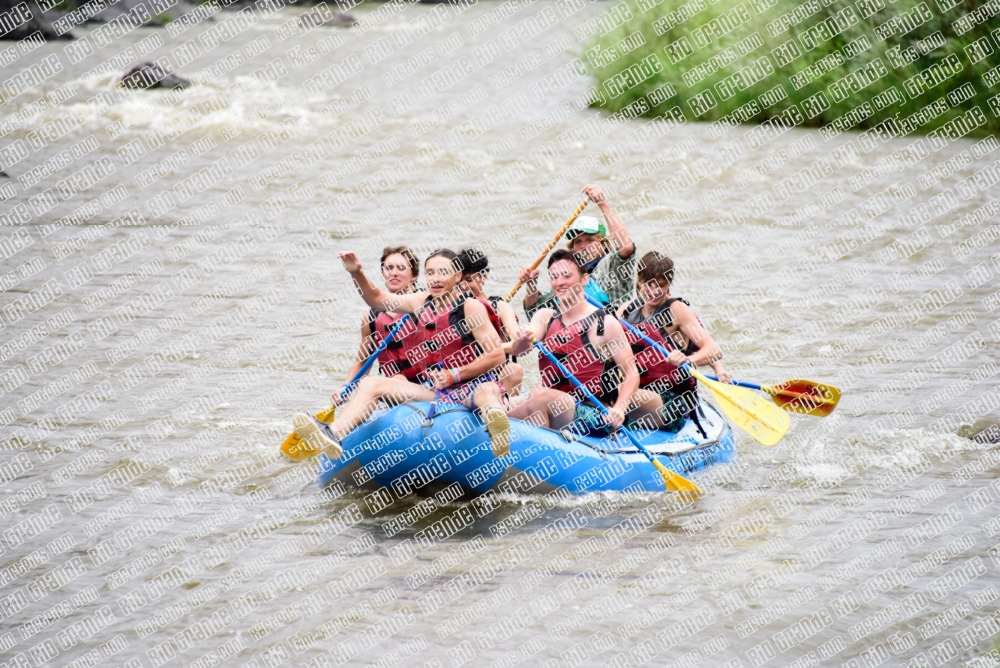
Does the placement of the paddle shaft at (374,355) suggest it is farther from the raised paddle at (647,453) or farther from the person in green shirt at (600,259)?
the person in green shirt at (600,259)

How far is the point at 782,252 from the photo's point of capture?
1234 cm

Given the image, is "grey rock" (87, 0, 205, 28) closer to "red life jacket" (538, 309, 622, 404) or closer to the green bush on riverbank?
the green bush on riverbank

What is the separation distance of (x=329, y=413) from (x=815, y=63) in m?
11.5

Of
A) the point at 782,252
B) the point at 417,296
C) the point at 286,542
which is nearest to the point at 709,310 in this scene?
→ the point at 782,252

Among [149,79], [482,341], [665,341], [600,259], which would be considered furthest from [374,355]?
[149,79]

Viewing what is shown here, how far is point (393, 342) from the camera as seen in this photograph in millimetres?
6645

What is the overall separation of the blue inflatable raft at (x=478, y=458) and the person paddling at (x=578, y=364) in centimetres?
18

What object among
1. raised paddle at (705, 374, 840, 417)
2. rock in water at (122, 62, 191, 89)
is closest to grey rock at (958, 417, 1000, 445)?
raised paddle at (705, 374, 840, 417)

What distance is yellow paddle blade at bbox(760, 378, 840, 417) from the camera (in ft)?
23.6

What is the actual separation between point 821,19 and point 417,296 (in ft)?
38.8

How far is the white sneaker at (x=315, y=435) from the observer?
19.1 ft

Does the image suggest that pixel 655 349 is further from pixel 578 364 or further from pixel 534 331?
pixel 534 331

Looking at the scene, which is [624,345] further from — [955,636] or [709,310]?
[709,310]

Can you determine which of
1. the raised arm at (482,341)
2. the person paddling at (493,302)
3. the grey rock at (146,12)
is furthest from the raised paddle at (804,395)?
the grey rock at (146,12)
